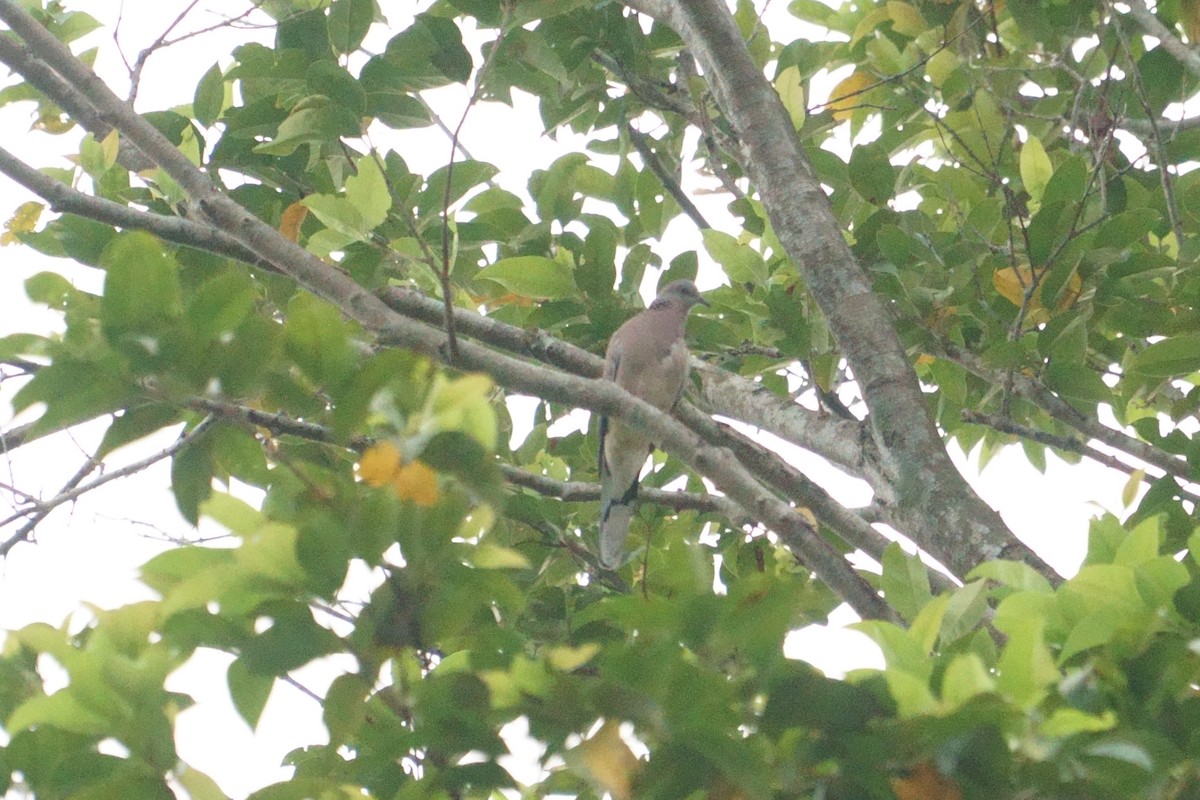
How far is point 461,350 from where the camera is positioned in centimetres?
210

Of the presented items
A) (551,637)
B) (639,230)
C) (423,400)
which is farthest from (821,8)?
(423,400)

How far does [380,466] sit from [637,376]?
134 inches

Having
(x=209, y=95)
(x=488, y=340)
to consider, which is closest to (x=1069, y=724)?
(x=488, y=340)

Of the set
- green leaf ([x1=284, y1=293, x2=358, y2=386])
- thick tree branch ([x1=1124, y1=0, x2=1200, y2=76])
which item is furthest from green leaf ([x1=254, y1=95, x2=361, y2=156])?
thick tree branch ([x1=1124, y1=0, x2=1200, y2=76])

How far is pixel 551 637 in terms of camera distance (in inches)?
113

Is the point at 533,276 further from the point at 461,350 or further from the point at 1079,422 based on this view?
the point at 1079,422

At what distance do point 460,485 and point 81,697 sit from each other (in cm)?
40

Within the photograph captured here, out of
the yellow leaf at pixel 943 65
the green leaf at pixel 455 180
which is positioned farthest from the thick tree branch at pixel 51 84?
the yellow leaf at pixel 943 65

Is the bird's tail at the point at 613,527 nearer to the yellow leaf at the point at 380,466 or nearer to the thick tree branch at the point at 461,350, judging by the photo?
the thick tree branch at the point at 461,350

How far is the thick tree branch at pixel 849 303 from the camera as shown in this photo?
2.52 meters

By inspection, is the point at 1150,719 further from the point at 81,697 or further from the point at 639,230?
the point at 639,230

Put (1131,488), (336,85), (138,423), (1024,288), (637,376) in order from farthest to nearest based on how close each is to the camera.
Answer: (637,376) → (1024,288) → (336,85) → (1131,488) → (138,423)

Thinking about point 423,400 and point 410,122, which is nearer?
point 423,400

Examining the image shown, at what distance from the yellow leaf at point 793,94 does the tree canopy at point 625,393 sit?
0.7 inches
